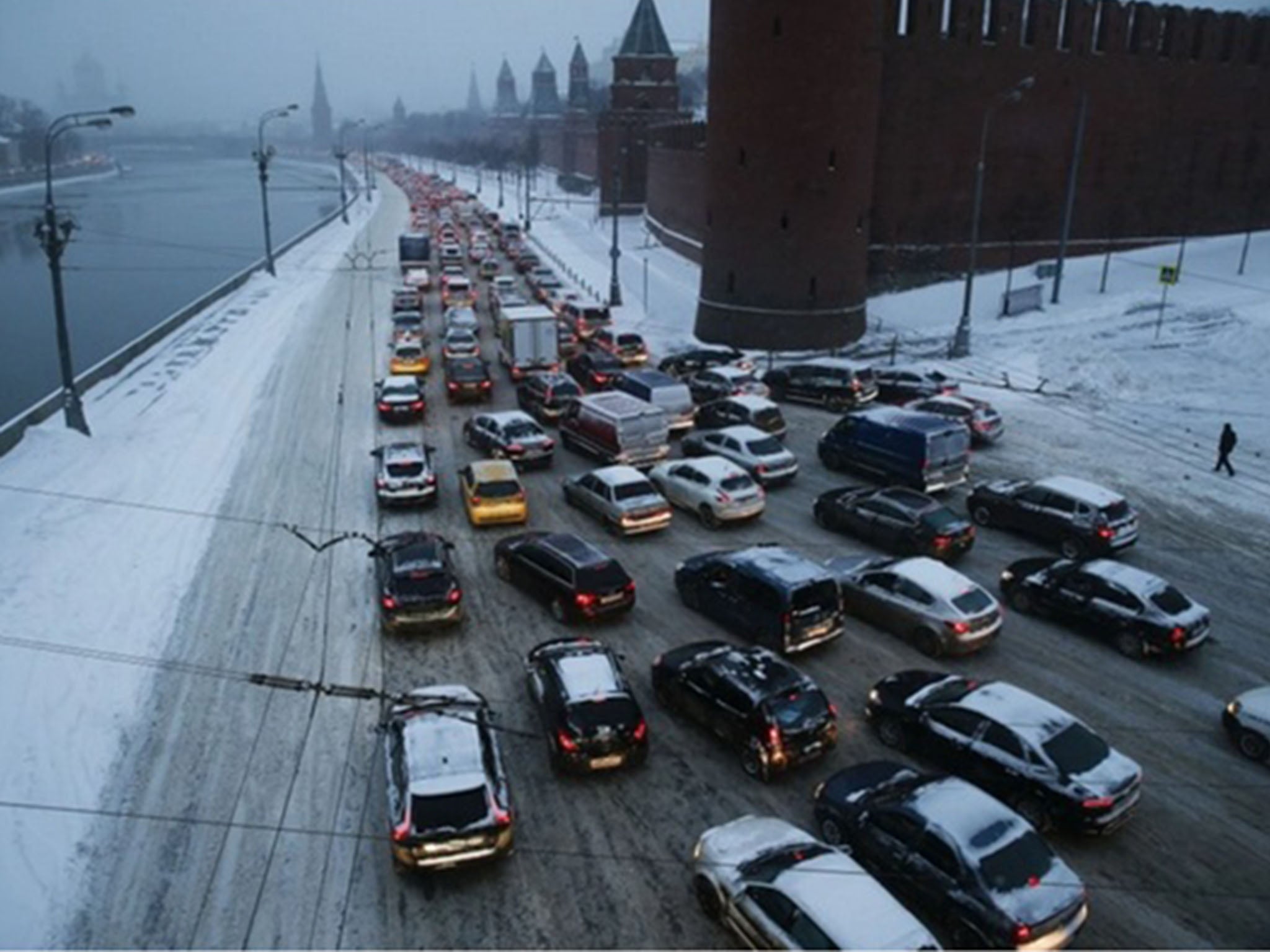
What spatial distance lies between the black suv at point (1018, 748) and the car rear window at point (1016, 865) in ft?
4.99

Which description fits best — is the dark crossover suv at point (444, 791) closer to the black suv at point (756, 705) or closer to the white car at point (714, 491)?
the black suv at point (756, 705)

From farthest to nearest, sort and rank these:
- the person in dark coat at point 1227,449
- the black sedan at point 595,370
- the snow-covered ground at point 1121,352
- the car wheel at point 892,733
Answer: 1. the black sedan at point 595,370
2. the snow-covered ground at point 1121,352
3. the person in dark coat at point 1227,449
4. the car wheel at point 892,733

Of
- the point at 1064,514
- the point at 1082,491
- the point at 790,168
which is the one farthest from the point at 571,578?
the point at 790,168

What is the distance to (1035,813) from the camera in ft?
42.2

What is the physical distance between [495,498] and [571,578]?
5.06m

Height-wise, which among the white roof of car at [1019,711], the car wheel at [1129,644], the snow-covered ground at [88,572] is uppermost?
the white roof of car at [1019,711]

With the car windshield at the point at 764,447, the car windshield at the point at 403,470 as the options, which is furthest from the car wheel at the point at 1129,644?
the car windshield at the point at 403,470

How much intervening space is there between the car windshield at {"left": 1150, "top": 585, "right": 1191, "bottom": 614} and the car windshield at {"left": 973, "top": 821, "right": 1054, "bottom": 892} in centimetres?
716

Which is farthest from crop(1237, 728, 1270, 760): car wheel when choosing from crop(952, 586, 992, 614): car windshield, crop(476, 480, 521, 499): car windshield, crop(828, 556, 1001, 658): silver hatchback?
crop(476, 480, 521, 499): car windshield

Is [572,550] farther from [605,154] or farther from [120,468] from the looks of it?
[605,154]

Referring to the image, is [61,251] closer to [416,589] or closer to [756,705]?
[416,589]

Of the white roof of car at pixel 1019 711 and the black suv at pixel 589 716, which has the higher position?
the white roof of car at pixel 1019 711

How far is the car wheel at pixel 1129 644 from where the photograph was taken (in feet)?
55.5

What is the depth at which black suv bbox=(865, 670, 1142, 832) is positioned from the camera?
12.5 metres
